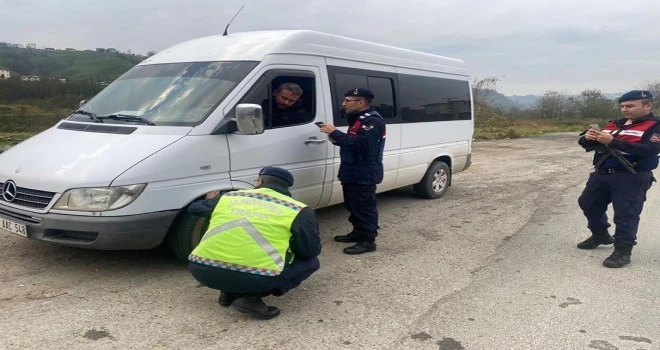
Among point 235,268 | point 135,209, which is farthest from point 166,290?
point 235,268

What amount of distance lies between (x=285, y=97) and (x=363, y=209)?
1.41m

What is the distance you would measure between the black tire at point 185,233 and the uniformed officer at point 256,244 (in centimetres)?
86

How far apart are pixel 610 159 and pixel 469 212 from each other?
8.32 feet

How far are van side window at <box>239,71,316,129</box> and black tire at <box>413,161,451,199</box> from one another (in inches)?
121

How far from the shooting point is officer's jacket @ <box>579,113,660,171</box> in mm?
4832

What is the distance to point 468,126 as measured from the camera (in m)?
9.05

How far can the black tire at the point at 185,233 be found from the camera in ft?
14.7

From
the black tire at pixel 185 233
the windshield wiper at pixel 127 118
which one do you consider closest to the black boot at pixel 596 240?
the black tire at pixel 185 233

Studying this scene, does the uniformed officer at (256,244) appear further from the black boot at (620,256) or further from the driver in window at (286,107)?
the black boot at (620,256)

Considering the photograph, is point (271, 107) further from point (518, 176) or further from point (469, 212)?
point (518, 176)

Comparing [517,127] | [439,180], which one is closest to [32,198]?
[439,180]

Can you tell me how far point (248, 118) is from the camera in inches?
177

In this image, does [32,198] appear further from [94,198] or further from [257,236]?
[257,236]

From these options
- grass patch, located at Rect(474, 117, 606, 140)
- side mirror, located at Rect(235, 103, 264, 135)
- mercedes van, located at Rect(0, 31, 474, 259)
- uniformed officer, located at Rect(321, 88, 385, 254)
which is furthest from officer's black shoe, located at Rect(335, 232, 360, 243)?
grass patch, located at Rect(474, 117, 606, 140)
